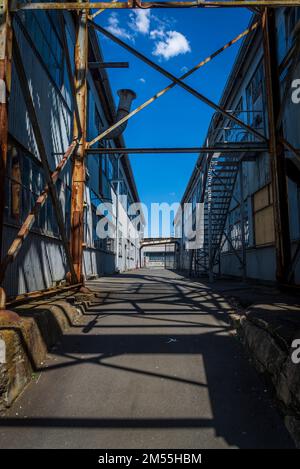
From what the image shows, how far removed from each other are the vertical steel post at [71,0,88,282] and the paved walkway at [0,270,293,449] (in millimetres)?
3008

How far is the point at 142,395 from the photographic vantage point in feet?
10.4

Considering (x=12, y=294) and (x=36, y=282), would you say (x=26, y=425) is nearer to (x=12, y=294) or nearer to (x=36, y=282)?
(x=12, y=294)

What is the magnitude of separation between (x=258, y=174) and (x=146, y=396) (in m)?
11.0

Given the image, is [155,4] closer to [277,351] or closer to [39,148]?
[39,148]

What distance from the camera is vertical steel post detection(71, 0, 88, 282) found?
7.81 meters

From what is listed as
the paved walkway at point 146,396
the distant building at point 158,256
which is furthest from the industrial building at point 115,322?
the distant building at point 158,256

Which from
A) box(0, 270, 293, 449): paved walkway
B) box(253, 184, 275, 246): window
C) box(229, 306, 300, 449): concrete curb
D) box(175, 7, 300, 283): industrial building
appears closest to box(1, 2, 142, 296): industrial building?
A: box(0, 270, 293, 449): paved walkway

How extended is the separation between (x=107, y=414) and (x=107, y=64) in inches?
529

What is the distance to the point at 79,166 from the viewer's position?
802cm

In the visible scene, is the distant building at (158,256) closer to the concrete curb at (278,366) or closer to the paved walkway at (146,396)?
the paved walkway at (146,396)

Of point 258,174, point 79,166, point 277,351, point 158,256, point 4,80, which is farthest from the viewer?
point 158,256

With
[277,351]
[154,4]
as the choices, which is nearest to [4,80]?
[154,4]

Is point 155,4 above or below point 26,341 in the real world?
above
